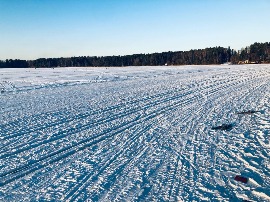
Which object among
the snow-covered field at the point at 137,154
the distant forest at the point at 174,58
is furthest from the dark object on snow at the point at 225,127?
the distant forest at the point at 174,58

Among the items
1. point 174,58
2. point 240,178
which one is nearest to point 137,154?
point 240,178

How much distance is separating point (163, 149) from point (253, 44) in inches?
5293

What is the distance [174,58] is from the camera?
444ft

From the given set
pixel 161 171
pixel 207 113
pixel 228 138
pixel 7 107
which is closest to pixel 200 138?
pixel 228 138

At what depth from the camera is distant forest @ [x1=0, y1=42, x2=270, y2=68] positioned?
399 ft

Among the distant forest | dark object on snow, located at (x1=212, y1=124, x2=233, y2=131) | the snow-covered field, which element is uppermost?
the distant forest

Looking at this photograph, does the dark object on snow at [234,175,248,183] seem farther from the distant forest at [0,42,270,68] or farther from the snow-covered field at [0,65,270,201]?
the distant forest at [0,42,270,68]

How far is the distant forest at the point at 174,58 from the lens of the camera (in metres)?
122

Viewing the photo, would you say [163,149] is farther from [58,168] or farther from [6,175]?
[6,175]

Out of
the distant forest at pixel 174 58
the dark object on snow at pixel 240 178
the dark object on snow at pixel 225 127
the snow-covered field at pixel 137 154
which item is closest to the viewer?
the snow-covered field at pixel 137 154

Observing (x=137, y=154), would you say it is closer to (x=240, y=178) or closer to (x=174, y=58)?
(x=240, y=178)

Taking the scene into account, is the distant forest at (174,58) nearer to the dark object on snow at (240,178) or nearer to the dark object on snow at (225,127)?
the dark object on snow at (225,127)

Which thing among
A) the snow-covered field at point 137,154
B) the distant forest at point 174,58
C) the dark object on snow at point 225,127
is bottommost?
the snow-covered field at point 137,154

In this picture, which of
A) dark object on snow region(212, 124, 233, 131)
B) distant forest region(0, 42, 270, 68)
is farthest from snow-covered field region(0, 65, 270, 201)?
distant forest region(0, 42, 270, 68)
